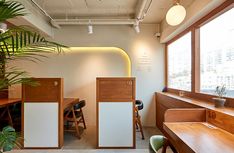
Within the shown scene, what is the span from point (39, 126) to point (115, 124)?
4.85 feet

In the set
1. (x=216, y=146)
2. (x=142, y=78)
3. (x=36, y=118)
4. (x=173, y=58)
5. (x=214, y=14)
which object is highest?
(x=214, y=14)

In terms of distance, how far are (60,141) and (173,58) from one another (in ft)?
11.2

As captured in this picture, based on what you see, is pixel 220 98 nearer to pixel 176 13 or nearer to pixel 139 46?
pixel 176 13

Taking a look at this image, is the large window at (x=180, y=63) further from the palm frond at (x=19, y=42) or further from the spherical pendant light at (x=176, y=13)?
the palm frond at (x=19, y=42)

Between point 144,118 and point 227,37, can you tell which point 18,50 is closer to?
point 227,37

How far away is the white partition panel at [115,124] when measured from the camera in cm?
397

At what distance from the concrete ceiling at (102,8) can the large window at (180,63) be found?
811mm

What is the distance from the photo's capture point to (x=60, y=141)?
402cm

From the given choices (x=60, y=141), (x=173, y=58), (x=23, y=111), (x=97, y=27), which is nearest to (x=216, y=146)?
(x=60, y=141)

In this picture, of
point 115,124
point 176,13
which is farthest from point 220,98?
point 115,124

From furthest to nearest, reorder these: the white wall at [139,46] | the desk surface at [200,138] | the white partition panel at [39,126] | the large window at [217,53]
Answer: the white wall at [139,46] → the white partition panel at [39,126] → the large window at [217,53] → the desk surface at [200,138]

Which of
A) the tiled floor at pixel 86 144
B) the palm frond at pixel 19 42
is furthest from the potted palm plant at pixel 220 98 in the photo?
the palm frond at pixel 19 42

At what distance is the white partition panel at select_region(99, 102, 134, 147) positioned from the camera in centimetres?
397

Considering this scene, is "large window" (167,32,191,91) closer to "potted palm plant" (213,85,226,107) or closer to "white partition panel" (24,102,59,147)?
"potted palm plant" (213,85,226,107)
